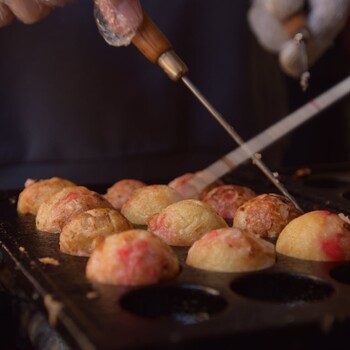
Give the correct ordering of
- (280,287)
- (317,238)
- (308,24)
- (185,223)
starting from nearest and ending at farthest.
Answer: (280,287) < (317,238) < (185,223) < (308,24)

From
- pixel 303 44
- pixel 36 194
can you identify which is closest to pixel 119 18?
pixel 36 194

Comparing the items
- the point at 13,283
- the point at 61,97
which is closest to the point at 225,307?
the point at 13,283

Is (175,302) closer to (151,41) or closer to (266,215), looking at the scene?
(266,215)

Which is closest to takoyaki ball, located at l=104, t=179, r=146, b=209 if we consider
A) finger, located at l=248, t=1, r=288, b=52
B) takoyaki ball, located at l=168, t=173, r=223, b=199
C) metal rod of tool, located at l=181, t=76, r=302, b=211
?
takoyaki ball, located at l=168, t=173, r=223, b=199

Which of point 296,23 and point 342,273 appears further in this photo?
point 296,23

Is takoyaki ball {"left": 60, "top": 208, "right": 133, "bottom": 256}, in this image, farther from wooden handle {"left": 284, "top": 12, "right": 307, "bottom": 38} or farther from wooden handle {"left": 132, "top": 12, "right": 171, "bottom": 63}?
wooden handle {"left": 284, "top": 12, "right": 307, "bottom": 38}

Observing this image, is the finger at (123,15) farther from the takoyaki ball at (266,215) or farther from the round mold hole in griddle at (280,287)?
the round mold hole in griddle at (280,287)

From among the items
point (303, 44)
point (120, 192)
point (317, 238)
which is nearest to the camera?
point (317, 238)
